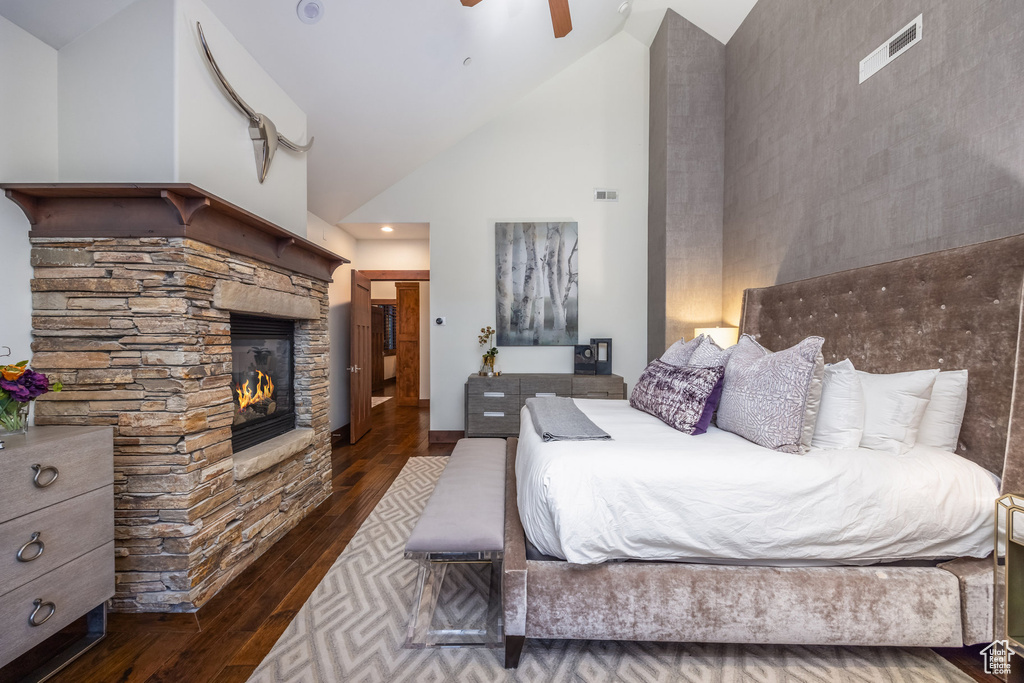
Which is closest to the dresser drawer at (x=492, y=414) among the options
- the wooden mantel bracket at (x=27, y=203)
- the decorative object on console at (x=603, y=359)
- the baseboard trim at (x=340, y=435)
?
the decorative object on console at (x=603, y=359)

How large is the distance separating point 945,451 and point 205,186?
130 inches

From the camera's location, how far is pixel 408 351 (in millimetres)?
7004

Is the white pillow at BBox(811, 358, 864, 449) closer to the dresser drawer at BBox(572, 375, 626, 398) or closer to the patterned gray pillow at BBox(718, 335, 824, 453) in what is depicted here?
the patterned gray pillow at BBox(718, 335, 824, 453)

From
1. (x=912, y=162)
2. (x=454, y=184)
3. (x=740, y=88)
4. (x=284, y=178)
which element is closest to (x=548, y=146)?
(x=454, y=184)

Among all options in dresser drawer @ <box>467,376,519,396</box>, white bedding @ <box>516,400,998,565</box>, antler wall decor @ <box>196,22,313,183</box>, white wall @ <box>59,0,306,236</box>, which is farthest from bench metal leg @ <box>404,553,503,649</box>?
dresser drawer @ <box>467,376,519,396</box>

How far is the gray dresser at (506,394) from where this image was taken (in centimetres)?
410

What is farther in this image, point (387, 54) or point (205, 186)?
point (387, 54)

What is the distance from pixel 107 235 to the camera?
1688 millimetres

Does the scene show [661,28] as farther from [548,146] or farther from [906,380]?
[906,380]

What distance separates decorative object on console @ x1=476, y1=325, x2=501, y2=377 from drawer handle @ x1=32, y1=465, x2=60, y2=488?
3.11 meters

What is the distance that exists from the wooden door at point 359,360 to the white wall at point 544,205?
821 millimetres

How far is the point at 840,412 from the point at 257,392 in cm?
287

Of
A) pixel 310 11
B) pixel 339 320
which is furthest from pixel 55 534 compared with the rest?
pixel 339 320

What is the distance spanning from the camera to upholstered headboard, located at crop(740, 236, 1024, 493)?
150 cm
